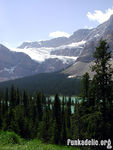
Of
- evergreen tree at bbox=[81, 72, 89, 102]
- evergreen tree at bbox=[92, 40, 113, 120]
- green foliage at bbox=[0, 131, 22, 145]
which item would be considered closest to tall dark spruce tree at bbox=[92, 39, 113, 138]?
evergreen tree at bbox=[92, 40, 113, 120]

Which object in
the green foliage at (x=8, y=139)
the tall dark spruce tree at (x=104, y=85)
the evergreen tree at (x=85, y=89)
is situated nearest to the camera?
the green foliage at (x=8, y=139)

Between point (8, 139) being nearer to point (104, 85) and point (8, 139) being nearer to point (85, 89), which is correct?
point (104, 85)

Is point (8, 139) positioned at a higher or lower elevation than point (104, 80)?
lower

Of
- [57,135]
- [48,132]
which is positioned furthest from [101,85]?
[48,132]

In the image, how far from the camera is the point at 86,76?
110 feet

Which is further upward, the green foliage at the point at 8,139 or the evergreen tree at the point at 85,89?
the evergreen tree at the point at 85,89

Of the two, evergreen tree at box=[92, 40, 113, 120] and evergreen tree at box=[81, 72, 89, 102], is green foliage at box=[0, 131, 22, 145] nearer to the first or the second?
evergreen tree at box=[92, 40, 113, 120]

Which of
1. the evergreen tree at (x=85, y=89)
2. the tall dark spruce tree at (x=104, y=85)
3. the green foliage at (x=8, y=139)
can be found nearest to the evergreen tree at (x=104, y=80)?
the tall dark spruce tree at (x=104, y=85)

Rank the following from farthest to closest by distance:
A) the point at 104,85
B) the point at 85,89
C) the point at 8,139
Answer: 1. the point at 85,89
2. the point at 104,85
3. the point at 8,139

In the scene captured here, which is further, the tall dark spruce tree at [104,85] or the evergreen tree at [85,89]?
the evergreen tree at [85,89]

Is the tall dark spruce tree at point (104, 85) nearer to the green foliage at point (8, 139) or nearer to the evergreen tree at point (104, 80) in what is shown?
the evergreen tree at point (104, 80)

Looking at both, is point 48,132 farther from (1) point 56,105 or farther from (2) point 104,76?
(2) point 104,76

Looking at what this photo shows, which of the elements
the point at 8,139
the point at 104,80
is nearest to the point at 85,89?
the point at 104,80

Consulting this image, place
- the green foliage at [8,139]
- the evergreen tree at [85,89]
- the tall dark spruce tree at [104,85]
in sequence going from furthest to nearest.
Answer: the evergreen tree at [85,89] < the tall dark spruce tree at [104,85] < the green foliage at [8,139]
